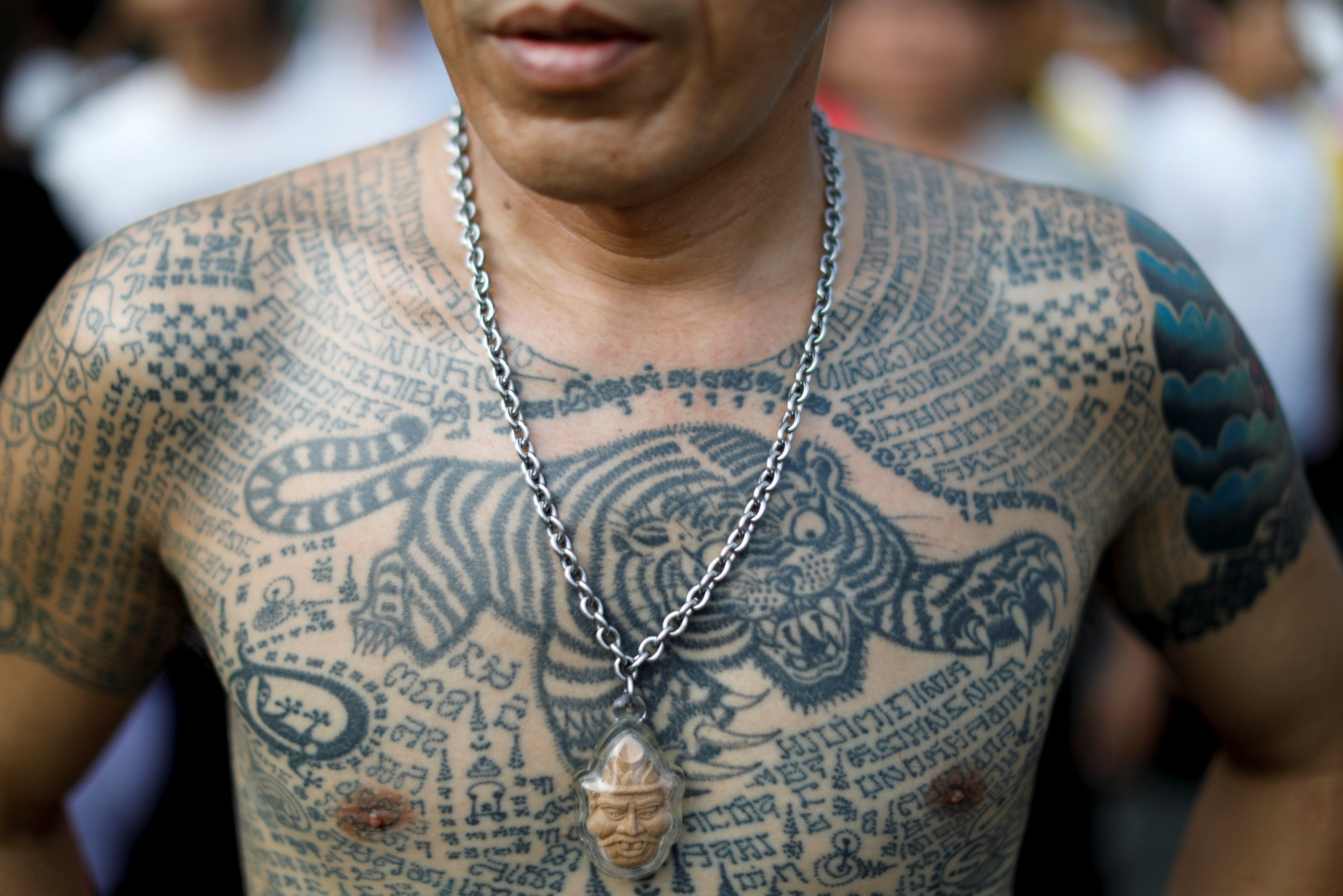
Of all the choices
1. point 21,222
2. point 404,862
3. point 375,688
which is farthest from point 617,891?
point 21,222

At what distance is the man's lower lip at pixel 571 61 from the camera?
3.92ft

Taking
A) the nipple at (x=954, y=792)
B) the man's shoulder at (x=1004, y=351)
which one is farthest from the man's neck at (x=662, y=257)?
the nipple at (x=954, y=792)

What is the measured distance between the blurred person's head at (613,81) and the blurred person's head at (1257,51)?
348 cm

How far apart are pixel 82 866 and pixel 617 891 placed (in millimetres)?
876

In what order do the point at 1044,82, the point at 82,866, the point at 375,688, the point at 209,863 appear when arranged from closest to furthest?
the point at 375,688 < the point at 82,866 < the point at 209,863 < the point at 1044,82

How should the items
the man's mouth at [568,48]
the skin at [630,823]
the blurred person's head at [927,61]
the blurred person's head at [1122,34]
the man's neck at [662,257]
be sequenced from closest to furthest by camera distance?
the man's mouth at [568,48], the skin at [630,823], the man's neck at [662,257], the blurred person's head at [927,61], the blurred person's head at [1122,34]

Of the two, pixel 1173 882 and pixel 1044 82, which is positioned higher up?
pixel 1044 82

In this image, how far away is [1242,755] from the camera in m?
1.80

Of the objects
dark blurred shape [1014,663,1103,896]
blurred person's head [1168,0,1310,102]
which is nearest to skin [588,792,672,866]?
dark blurred shape [1014,663,1103,896]

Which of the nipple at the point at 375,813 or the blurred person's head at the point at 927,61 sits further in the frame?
the blurred person's head at the point at 927,61

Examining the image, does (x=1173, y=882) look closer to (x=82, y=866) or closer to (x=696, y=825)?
(x=696, y=825)

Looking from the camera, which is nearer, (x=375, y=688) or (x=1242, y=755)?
(x=375, y=688)

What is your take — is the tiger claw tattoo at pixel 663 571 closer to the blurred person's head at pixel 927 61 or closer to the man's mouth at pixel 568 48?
Answer: the man's mouth at pixel 568 48

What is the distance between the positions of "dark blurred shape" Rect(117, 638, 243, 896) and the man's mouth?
7.26ft
